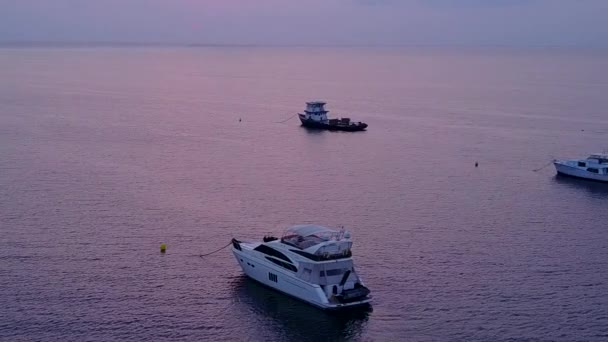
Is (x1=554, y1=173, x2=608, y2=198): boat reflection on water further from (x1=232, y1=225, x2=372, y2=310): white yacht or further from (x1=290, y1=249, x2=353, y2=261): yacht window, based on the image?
(x1=290, y1=249, x2=353, y2=261): yacht window

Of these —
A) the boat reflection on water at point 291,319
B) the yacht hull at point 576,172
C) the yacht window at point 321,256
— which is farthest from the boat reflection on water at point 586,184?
the boat reflection on water at point 291,319

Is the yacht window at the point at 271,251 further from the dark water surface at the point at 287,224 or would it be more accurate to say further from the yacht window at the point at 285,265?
the dark water surface at the point at 287,224

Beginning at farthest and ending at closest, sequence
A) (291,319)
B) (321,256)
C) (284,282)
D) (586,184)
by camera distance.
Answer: (586,184) → (284,282) → (321,256) → (291,319)

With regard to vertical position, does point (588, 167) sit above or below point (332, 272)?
above

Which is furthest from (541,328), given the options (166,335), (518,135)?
(518,135)

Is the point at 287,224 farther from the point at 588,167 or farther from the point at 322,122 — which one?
the point at 322,122

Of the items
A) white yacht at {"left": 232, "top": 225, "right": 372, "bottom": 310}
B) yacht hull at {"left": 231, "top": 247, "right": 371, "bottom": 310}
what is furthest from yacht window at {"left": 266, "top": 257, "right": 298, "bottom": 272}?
yacht hull at {"left": 231, "top": 247, "right": 371, "bottom": 310}

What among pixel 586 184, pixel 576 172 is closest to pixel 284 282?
pixel 586 184
